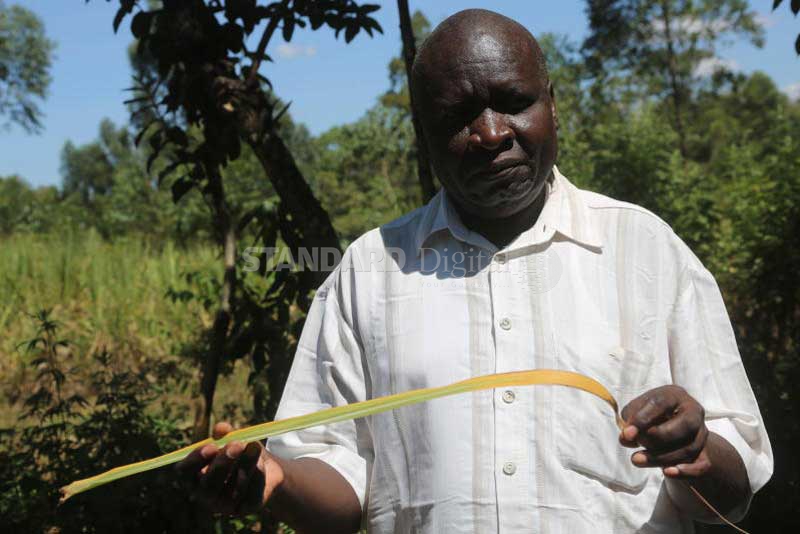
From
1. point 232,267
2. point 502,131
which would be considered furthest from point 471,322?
point 232,267

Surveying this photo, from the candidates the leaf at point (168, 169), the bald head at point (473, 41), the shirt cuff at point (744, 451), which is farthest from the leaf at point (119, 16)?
the shirt cuff at point (744, 451)

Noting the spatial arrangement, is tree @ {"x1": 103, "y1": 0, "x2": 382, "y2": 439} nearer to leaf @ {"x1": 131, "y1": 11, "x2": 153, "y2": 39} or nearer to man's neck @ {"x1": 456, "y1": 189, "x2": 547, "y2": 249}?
leaf @ {"x1": 131, "y1": 11, "x2": 153, "y2": 39}

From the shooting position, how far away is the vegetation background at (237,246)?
3188 millimetres

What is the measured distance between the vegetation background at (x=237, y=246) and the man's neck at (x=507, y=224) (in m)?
1.22

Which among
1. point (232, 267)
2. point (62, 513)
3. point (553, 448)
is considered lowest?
point (62, 513)

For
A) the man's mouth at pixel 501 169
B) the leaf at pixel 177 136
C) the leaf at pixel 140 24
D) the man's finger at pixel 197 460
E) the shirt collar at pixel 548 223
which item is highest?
the leaf at pixel 140 24

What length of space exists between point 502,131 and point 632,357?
0.47 m

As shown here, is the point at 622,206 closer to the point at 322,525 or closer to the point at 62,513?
the point at 322,525

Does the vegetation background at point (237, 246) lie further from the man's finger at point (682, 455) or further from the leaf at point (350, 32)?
the man's finger at point (682, 455)

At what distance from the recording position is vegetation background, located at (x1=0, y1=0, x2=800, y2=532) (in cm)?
319

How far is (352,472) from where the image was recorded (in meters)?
1.58

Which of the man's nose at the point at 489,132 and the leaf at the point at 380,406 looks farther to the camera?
the man's nose at the point at 489,132

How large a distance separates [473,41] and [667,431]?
2.59ft

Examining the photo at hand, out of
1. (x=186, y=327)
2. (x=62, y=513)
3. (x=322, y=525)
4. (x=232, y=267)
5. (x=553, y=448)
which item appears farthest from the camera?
(x=186, y=327)
